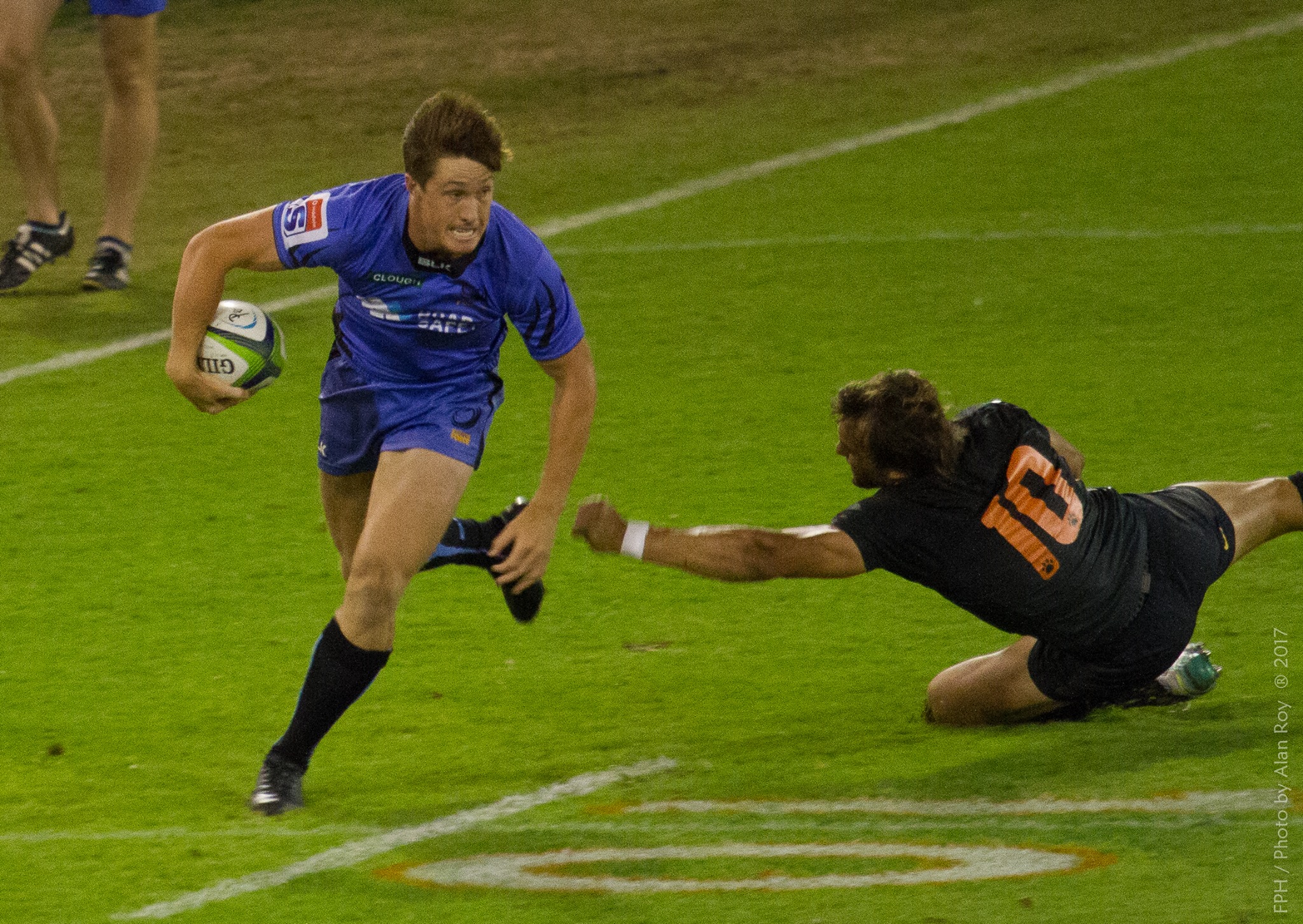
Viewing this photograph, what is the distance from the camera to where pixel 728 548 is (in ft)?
15.7

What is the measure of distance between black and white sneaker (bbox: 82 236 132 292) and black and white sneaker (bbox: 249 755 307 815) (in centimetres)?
516

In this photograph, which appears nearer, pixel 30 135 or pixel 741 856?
pixel 741 856

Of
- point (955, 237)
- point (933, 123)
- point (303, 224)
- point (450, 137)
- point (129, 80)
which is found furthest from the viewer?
point (933, 123)

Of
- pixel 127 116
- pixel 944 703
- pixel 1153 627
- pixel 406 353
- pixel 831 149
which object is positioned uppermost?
pixel 831 149

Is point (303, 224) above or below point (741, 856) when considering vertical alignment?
above

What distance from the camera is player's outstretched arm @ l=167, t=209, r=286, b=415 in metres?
4.96

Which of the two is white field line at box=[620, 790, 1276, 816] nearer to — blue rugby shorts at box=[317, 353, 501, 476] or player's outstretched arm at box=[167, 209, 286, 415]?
blue rugby shorts at box=[317, 353, 501, 476]

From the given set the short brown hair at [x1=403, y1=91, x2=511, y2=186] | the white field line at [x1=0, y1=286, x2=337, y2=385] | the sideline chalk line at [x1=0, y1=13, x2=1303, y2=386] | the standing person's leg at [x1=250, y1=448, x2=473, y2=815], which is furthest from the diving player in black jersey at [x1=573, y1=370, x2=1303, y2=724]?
the sideline chalk line at [x1=0, y1=13, x2=1303, y2=386]

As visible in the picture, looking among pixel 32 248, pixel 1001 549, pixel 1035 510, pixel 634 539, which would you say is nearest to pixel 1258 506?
pixel 1035 510

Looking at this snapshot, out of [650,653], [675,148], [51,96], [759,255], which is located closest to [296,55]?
[51,96]

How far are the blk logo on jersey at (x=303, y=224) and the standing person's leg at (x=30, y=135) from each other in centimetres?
422

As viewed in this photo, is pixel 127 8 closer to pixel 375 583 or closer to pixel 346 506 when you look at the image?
pixel 346 506

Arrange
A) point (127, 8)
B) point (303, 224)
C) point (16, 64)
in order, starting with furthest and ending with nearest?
point (127, 8)
point (16, 64)
point (303, 224)

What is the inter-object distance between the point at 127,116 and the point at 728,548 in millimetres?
5438
